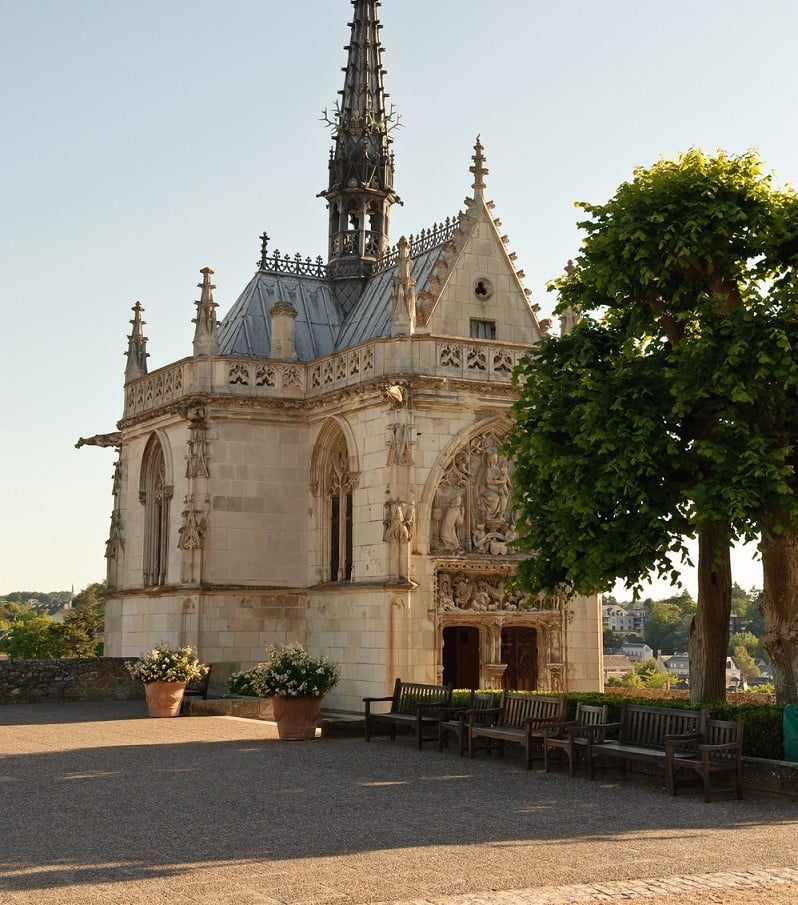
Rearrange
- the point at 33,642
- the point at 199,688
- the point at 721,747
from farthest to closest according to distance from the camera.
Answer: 1. the point at 33,642
2. the point at 199,688
3. the point at 721,747

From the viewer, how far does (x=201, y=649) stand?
3055cm

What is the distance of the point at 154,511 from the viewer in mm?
34844

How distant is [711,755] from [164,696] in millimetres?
13434

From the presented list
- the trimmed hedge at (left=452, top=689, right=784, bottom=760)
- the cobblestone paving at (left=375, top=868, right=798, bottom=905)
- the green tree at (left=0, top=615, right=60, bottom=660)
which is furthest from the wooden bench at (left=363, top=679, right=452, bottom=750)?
the green tree at (left=0, top=615, right=60, bottom=660)

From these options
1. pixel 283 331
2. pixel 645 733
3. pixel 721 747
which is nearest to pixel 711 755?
pixel 721 747

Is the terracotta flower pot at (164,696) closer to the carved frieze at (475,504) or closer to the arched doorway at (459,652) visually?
the carved frieze at (475,504)

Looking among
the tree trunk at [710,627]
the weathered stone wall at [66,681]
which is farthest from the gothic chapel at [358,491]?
the tree trunk at [710,627]

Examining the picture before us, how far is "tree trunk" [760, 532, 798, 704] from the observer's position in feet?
59.9

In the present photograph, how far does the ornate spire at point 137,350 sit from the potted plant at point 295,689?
1597 cm

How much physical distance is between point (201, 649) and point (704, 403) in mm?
15603

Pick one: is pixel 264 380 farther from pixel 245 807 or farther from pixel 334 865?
pixel 334 865

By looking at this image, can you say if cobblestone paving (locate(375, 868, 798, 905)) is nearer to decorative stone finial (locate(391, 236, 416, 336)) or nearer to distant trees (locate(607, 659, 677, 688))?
decorative stone finial (locate(391, 236, 416, 336))

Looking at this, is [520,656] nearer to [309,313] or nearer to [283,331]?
[283,331]

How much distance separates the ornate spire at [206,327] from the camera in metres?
31.9
